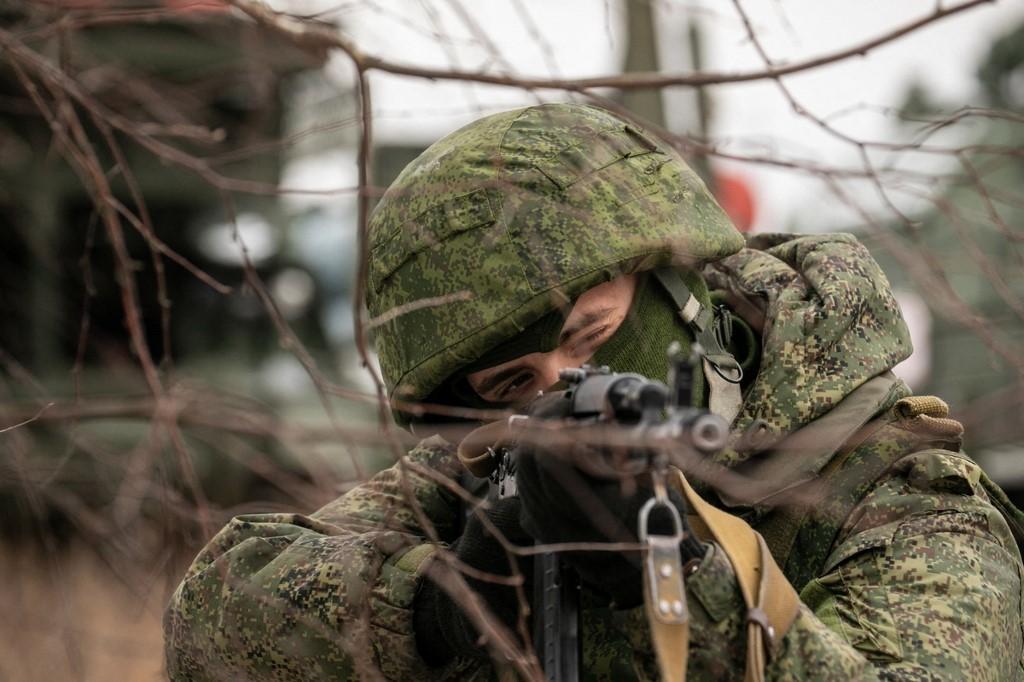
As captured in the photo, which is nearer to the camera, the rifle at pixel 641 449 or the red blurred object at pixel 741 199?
the rifle at pixel 641 449

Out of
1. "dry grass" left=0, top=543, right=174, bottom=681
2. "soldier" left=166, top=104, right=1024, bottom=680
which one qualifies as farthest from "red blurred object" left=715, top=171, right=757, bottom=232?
"soldier" left=166, top=104, right=1024, bottom=680

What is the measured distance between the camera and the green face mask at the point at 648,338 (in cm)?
290

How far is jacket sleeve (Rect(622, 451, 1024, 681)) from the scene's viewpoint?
7.61 ft

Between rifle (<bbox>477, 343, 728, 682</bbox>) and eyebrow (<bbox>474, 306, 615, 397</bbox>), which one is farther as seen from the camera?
eyebrow (<bbox>474, 306, 615, 397</bbox>)

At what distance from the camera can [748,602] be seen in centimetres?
231

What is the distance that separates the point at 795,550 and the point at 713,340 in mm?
456

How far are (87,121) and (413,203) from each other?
6.93 meters

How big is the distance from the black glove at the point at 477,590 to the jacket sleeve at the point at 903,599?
1.30ft

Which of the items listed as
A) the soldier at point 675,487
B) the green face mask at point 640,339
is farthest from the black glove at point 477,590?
the green face mask at point 640,339

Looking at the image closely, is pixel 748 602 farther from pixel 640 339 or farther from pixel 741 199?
pixel 741 199

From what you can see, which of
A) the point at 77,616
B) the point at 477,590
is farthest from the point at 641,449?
the point at 77,616

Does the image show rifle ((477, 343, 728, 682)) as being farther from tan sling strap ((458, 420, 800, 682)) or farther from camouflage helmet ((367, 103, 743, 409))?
camouflage helmet ((367, 103, 743, 409))

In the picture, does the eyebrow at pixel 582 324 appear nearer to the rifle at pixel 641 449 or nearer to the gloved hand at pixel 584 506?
the rifle at pixel 641 449

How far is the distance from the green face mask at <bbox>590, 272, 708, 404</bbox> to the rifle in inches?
13.9
